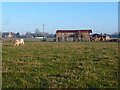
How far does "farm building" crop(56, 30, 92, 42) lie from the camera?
78.2 metres

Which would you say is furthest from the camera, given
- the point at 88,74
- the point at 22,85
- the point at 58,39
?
the point at 58,39

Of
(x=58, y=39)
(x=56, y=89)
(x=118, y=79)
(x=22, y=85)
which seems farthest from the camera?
(x=58, y=39)

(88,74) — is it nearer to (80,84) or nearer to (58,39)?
(80,84)

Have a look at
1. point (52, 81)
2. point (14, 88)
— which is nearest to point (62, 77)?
point (52, 81)

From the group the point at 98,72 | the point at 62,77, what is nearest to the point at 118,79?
the point at 98,72

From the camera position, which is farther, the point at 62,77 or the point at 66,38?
the point at 66,38

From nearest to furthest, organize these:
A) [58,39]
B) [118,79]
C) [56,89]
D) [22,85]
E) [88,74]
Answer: [56,89] → [22,85] → [118,79] → [88,74] → [58,39]

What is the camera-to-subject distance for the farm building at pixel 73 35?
7822 cm

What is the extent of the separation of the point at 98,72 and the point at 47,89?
Answer: 12.0ft

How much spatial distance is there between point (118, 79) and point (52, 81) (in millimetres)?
2952

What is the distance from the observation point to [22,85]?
745 centimetres

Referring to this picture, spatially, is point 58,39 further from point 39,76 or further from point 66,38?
point 39,76

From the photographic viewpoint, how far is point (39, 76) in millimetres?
8766

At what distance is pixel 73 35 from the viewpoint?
7994 cm
